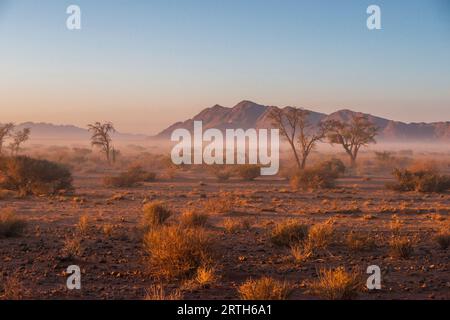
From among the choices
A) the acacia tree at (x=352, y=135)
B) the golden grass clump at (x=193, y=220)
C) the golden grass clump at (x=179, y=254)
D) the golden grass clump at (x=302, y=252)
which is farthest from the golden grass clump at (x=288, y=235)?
the acacia tree at (x=352, y=135)

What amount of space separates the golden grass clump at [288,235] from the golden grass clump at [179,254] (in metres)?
2.96

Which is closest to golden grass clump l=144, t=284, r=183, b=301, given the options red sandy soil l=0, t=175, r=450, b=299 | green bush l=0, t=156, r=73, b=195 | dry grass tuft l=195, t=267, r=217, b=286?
red sandy soil l=0, t=175, r=450, b=299

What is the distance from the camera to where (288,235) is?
12.7 meters

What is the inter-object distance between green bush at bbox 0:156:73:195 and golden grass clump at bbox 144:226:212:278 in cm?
1733

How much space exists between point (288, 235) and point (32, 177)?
59.6 ft

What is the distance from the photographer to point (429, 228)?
15805 mm

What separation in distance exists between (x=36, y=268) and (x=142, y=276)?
2250mm

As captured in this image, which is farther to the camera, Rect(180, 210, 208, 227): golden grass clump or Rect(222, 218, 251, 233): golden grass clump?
Rect(180, 210, 208, 227): golden grass clump

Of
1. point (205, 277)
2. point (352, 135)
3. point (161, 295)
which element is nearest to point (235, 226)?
point (205, 277)

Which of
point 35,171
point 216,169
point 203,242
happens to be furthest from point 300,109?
point 203,242

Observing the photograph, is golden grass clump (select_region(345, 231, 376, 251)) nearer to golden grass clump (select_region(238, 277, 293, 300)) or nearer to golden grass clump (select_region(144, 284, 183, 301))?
golden grass clump (select_region(238, 277, 293, 300))

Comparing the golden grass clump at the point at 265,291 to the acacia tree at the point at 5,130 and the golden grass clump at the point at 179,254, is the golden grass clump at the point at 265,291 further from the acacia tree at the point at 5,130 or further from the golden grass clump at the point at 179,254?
the acacia tree at the point at 5,130

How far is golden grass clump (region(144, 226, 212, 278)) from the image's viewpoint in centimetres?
945

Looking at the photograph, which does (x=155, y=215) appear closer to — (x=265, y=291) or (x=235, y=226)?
(x=235, y=226)
